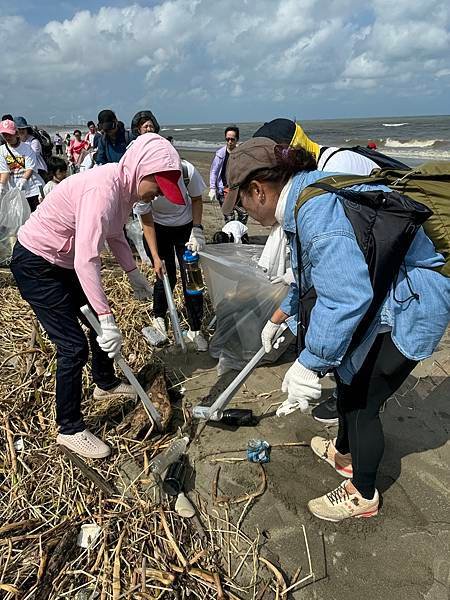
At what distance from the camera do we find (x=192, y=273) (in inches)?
134

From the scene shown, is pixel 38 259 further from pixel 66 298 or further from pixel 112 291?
pixel 112 291

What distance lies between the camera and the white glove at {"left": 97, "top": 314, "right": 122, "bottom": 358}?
2037mm

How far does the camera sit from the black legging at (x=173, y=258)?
135 inches

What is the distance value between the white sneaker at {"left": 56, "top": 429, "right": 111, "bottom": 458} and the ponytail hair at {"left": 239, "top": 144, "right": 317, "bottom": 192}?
1.65 metres

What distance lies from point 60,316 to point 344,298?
1579 mm

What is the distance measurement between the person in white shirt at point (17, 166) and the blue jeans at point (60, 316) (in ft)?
11.9

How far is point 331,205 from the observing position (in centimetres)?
134

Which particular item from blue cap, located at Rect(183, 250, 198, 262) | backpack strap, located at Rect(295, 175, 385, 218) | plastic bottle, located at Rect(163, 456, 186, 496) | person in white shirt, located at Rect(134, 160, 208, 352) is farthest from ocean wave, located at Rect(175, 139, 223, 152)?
backpack strap, located at Rect(295, 175, 385, 218)

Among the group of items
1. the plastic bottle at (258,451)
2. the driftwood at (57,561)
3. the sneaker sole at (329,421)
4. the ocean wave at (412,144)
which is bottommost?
the sneaker sole at (329,421)

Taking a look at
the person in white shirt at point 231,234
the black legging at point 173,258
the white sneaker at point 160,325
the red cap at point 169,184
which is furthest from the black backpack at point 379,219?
the person in white shirt at point 231,234

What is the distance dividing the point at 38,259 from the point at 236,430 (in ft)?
5.17

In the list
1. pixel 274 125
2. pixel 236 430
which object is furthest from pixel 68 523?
pixel 274 125

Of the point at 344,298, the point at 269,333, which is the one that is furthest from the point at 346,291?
the point at 269,333

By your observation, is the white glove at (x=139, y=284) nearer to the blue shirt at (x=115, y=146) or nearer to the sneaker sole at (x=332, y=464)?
the sneaker sole at (x=332, y=464)
